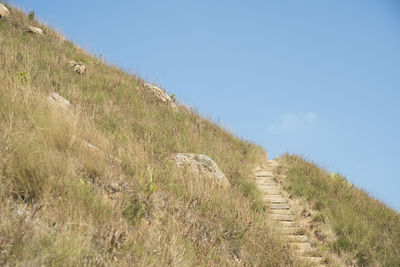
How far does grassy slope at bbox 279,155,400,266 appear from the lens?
547cm

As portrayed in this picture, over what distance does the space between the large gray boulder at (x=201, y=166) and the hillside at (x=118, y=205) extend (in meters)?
0.24

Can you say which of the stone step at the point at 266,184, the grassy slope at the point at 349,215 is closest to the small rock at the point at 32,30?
the stone step at the point at 266,184

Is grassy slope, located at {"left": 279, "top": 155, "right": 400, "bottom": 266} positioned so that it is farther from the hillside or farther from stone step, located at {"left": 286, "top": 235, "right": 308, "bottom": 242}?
stone step, located at {"left": 286, "top": 235, "right": 308, "bottom": 242}

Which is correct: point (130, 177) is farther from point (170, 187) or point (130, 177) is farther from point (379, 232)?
point (379, 232)

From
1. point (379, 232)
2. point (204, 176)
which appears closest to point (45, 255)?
point (204, 176)

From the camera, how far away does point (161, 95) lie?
1180 centimetres

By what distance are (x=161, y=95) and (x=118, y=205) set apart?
912cm

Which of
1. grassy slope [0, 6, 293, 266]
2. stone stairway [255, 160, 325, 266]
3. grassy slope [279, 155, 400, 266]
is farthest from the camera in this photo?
grassy slope [279, 155, 400, 266]

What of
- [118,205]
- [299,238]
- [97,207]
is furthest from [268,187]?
[97,207]

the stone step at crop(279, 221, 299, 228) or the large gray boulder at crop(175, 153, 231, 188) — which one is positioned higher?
the large gray boulder at crop(175, 153, 231, 188)

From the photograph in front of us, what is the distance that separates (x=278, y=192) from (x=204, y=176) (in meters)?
3.06

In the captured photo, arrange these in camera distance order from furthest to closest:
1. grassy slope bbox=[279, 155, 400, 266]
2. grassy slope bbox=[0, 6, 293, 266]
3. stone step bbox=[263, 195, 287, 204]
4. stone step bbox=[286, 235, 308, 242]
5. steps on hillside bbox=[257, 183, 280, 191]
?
steps on hillside bbox=[257, 183, 280, 191] < stone step bbox=[263, 195, 287, 204] < stone step bbox=[286, 235, 308, 242] < grassy slope bbox=[279, 155, 400, 266] < grassy slope bbox=[0, 6, 293, 266]

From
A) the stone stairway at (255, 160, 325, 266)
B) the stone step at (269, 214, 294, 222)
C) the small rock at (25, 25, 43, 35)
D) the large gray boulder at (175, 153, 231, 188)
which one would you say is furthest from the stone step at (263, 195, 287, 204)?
the small rock at (25, 25, 43, 35)

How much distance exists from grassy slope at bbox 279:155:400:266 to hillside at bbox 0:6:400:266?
3cm
